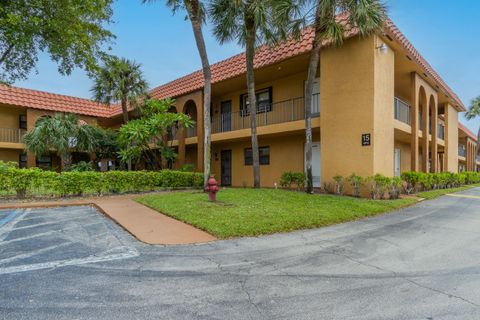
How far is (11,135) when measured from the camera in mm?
22719

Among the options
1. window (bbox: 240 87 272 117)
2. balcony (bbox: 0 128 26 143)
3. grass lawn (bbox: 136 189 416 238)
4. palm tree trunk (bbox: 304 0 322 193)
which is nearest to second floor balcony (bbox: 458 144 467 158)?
window (bbox: 240 87 272 117)

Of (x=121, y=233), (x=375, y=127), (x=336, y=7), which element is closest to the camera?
(x=121, y=233)

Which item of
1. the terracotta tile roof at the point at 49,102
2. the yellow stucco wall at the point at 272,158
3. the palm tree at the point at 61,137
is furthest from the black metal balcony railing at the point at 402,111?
the palm tree at the point at 61,137

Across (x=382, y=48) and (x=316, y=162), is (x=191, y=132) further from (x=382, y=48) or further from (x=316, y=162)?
(x=382, y=48)

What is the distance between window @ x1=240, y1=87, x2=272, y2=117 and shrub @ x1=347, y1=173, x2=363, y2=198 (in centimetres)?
677

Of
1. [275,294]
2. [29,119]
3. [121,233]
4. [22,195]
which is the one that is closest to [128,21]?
[22,195]

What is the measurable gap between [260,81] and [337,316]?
1578cm

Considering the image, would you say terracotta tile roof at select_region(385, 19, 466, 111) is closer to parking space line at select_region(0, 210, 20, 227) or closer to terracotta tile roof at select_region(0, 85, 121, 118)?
parking space line at select_region(0, 210, 20, 227)

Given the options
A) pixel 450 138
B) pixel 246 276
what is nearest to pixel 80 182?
pixel 246 276

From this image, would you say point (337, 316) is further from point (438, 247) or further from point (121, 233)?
point (121, 233)

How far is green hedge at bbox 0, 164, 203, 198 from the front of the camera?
1162 centimetres

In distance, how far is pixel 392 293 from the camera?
3.65m

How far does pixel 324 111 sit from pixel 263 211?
6748 mm

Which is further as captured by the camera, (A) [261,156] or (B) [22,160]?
(B) [22,160]
